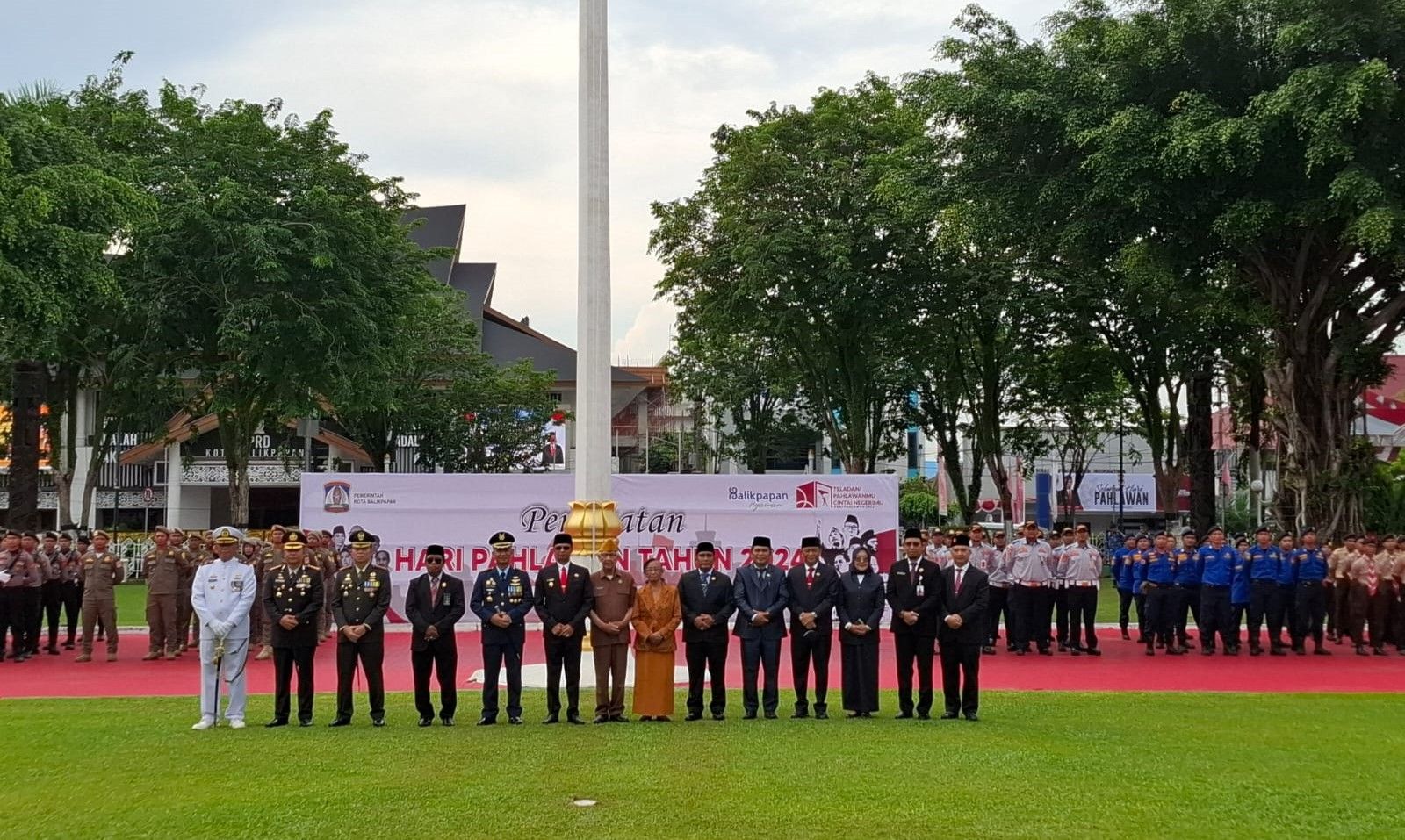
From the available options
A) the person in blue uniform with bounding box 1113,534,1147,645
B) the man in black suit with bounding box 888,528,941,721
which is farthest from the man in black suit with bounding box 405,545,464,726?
the person in blue uniform with bounding box 1113,534,1147,645

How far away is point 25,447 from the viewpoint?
913 inches

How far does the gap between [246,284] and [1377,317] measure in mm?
20769

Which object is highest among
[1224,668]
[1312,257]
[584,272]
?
[1312,257]

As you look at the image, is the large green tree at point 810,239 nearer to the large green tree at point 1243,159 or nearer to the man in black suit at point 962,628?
the large green tree at point 1243,159

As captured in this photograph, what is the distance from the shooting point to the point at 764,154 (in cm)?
2942

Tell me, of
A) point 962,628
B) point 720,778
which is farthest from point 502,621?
point 962,628

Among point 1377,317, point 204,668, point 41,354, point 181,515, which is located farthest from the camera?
point 181,515

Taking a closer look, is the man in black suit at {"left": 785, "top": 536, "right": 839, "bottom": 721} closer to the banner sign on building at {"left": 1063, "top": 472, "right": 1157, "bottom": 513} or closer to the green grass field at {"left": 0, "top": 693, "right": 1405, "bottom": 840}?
the green grass field at {"left": 0, "top": 693, "right": 1405, "bottom": 840}

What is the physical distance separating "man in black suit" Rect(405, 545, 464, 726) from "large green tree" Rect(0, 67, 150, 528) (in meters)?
11.9

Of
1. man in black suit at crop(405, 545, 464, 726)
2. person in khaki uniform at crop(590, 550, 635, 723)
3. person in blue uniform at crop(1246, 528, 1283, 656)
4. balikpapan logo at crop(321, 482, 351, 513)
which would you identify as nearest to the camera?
man in black suit at crop(405, 545, 464, 726)

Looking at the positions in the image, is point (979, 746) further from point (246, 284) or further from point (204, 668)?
point (246, 284)

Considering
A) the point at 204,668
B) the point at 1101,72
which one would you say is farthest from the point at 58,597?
the point at 1101,72

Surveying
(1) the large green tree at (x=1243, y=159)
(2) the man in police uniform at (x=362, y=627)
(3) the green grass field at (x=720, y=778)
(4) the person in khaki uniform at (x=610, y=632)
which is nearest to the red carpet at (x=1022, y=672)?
(4) the person in khaki uniform at (x=610, y=632)

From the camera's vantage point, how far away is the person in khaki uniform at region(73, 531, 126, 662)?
17391 millimetres
